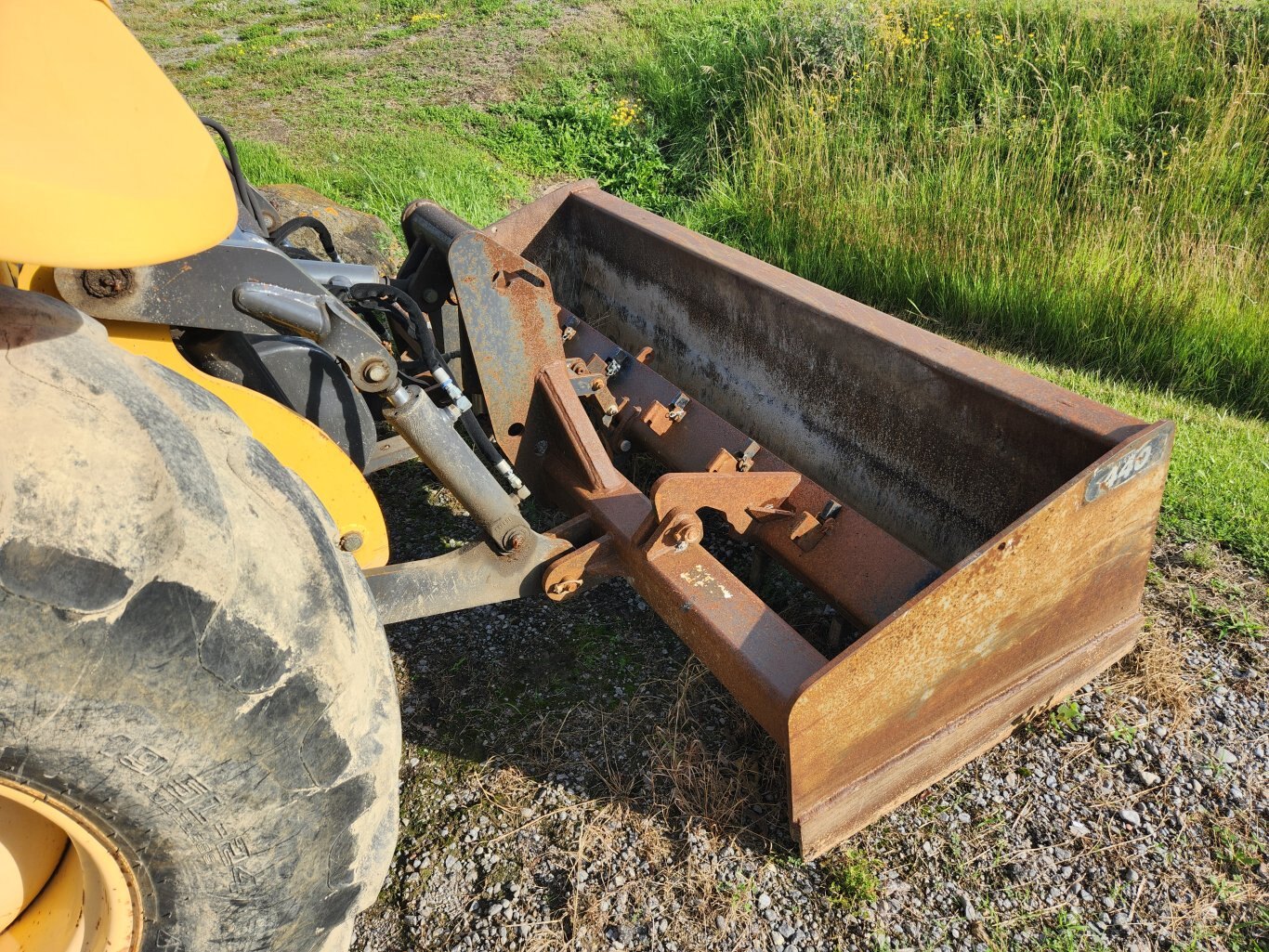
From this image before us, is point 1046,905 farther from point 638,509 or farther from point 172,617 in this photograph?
point 172,617

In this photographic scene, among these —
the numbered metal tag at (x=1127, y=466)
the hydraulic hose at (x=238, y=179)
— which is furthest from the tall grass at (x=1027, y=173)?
the hydraulic hose at (x=238, y=179)

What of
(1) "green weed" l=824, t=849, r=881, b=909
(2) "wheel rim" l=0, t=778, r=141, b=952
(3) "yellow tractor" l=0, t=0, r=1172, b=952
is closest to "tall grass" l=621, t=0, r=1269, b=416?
(3) "yellow tractor" l=0, t=0, r=1172, b=952

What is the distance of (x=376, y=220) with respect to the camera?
5.05m

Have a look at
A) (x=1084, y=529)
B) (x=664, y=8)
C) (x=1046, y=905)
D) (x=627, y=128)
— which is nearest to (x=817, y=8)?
(x=627, y=128)

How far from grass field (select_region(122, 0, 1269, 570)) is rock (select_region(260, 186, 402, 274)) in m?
0.61

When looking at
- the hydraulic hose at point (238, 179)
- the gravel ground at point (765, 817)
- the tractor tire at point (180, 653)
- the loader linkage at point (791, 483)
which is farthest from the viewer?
the hydraulic hose at point (238, 179)

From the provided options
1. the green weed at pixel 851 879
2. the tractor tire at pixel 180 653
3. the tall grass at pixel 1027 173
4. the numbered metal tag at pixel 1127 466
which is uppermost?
the tractor tire at pixel 180 653

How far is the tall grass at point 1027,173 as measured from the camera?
4.09 metres

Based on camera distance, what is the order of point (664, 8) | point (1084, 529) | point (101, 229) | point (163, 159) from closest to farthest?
1. point (101, 229)
2. point (163, 159)
3. point (1084, 529)
4. point (664, 8)

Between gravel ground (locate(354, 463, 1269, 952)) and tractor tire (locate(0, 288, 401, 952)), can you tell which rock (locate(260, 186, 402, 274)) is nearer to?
gravel ground (locate(354, 463, 1269, 952))

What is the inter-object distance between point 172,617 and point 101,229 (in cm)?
46

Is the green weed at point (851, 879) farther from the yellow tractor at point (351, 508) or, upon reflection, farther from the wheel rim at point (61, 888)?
the wheel rim at point (61, 888)

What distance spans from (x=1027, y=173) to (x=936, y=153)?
525 mm

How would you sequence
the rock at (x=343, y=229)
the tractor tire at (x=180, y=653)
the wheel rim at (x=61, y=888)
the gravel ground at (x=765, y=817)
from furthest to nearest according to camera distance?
1. the rock at (x=343, y=229)
2. the gravel ground at (x=765, y=817)
3. the wheel rim at (x=61, y=888)
4. the tractor tire at (x=180, y=653)
